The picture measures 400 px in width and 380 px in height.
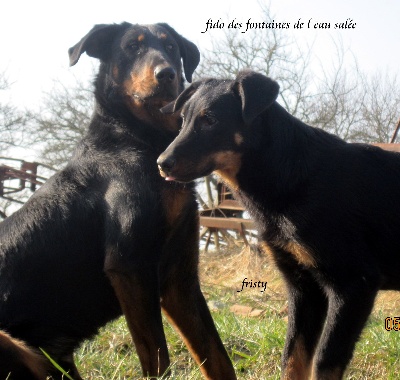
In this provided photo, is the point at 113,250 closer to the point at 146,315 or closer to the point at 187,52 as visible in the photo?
the point at 146,315

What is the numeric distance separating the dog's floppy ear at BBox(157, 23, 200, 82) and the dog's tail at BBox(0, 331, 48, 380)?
222 cm

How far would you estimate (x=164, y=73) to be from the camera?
152 inches

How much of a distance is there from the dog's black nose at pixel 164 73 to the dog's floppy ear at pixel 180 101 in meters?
0.14

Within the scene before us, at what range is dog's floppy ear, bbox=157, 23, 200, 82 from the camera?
14.6 ft

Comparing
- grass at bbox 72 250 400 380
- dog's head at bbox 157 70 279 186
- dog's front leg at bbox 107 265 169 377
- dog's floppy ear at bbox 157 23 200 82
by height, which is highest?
dog's floppy ear at bbox 157 23 200 82

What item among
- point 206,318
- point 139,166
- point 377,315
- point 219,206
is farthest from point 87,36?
point 219,206

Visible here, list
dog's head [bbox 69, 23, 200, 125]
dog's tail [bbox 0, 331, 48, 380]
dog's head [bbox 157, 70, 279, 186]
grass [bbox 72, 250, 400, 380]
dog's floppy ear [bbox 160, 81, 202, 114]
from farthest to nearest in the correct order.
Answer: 1. grass [bbox 72, 250, 400, 380]
2. dog's head [bbox 69, 23, 200, 125]
3. dog's floppy ear [bbox 160, 81, 202, 114]
4. dog's head [bbox 157, 70, 279, 186]
5. dog's tail [bbox 0, 331, 48, 380]

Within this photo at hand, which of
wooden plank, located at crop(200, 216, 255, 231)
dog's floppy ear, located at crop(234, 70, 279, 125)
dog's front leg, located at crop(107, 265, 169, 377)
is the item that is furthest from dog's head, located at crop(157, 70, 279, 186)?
wooden plank, located at crop(200, 216, 255, 231)

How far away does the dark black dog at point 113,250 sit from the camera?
3441 millimetres

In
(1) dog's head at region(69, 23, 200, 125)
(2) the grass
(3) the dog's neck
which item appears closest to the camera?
(3) the dog's neck

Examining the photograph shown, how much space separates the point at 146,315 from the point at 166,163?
2.84 ft

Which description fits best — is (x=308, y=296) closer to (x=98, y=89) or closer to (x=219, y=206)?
(x=98, y=89)

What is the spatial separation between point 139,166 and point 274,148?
83 cm

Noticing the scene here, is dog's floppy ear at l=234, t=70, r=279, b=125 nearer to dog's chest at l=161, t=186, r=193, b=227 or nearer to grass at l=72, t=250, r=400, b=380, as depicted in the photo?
dog's chest at l=161, t=186, r=193, b=227
